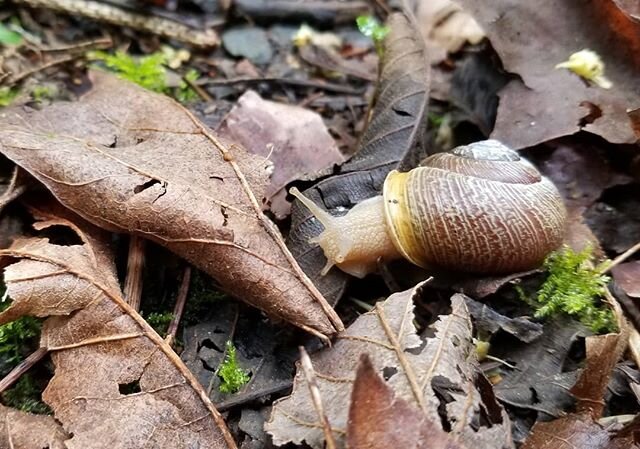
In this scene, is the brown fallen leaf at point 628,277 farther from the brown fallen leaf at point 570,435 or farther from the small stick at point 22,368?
the small stick at point 22,368

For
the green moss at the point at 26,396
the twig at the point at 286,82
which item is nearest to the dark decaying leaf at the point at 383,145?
the twig at the point at 286,82

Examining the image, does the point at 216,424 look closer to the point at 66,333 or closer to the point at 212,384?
the point at 212,384

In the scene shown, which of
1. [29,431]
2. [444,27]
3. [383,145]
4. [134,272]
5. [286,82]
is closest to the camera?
[29,431]

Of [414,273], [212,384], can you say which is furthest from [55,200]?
[414,273]

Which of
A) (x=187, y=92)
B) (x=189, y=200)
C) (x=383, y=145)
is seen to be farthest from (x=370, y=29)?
(x=189, y=200)

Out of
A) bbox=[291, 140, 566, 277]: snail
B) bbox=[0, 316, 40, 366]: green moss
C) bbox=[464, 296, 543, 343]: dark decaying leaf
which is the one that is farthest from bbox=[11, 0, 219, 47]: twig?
bbox=[464, 296, 543, 343]: dark decaying leaf

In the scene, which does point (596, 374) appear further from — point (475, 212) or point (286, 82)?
point (286, 82)

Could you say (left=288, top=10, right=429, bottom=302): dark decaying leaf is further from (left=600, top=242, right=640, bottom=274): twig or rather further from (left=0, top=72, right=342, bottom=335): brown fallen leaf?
(left=600, top=242, right=640, bottom=274): twig
